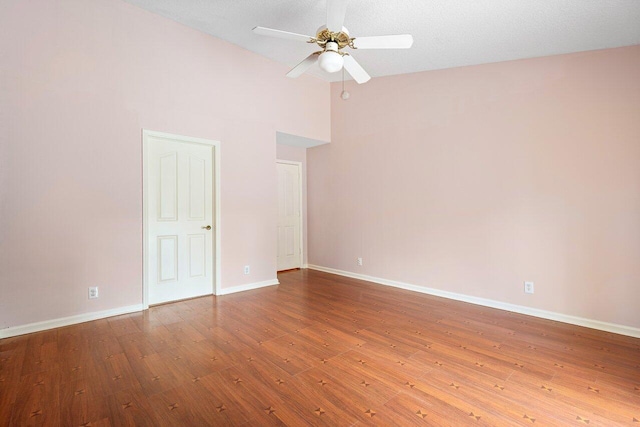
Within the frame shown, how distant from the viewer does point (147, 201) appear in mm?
3680

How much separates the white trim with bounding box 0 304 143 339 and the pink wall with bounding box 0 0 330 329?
50 millimetres

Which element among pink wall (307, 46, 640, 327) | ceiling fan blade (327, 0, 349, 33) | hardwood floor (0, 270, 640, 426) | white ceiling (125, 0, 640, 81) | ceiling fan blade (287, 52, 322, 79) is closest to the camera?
hardwood floor (0, 270, 640, 426)

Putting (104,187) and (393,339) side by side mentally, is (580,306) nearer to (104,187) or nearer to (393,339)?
(393,339)

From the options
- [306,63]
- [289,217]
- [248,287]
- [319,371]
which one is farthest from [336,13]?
[289,217]

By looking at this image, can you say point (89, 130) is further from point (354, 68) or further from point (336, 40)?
point (354, 68)

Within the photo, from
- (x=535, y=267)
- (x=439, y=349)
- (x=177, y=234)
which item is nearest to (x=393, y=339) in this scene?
(x=439, y=349)

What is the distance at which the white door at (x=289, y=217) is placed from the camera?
5965 millimetres

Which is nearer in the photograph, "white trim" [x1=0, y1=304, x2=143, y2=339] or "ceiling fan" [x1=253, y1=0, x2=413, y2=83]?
"ceiling fan" [x1=253, y1=0, x2=413, y2=83]

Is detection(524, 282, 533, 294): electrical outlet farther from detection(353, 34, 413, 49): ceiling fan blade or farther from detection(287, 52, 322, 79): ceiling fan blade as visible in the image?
detection(287, 52, 322, 79): ceiling fan blade

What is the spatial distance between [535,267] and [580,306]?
0.55 m

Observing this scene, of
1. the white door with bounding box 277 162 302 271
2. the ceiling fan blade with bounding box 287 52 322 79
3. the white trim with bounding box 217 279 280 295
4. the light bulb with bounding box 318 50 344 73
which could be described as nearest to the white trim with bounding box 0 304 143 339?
the white trim with bounding box 217 279 280 295

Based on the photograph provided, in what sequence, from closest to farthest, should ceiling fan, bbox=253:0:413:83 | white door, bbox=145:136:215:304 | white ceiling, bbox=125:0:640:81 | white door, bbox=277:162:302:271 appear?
ceiling fan, bbox=253:0:413:83, white ceiling, bbox=125:0:640:81, white door, bbox=145:136:215:304, white door, bbox=277:162:302:271

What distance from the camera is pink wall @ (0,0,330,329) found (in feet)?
9.52

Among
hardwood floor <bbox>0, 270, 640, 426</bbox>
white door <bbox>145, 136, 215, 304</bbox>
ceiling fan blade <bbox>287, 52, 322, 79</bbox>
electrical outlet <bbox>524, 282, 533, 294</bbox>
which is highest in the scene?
ceiling fan blade <bbox>287, 52, 322, 79</bbox>
